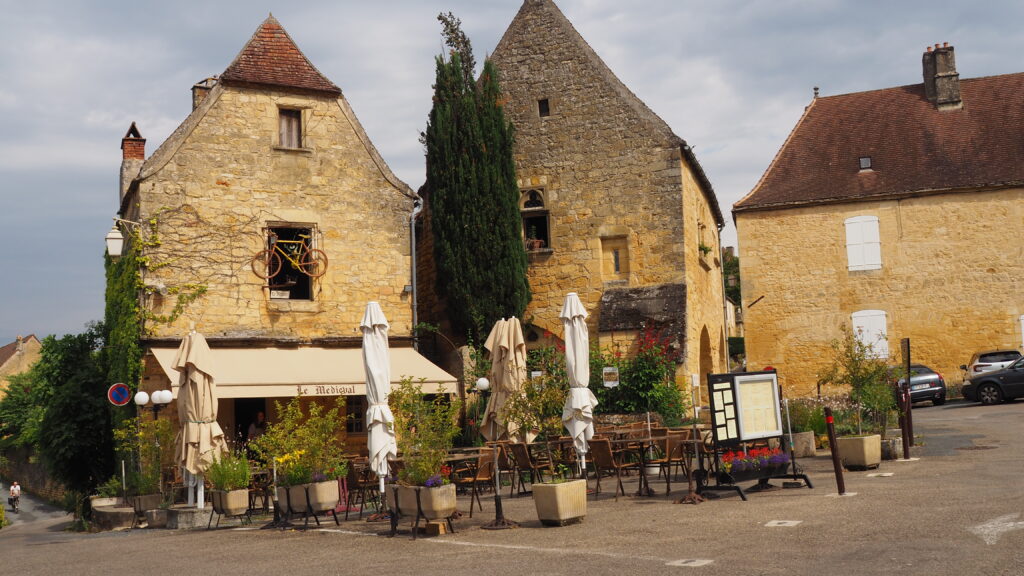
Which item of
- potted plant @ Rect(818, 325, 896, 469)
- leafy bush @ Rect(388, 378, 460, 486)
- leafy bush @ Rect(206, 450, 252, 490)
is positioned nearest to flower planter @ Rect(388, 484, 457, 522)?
leafy bush @ Rect(388, 378, 460, 486)

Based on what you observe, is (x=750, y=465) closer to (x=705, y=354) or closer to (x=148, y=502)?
(x=148, y=502)

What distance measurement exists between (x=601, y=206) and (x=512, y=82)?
3.34 m

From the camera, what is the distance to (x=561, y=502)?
28.7 feet

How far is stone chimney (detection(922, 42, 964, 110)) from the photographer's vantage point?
26.8 metres

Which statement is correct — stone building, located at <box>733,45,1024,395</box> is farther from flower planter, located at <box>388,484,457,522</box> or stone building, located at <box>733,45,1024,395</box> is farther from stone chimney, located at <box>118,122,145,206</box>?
flower planter, located at <box>388,484,457,522</box>

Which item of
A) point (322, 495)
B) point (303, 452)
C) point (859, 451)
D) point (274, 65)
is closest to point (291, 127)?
point (274, 65)

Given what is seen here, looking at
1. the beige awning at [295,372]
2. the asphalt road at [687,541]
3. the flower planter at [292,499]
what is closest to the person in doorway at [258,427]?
the beige awning at [295,372]

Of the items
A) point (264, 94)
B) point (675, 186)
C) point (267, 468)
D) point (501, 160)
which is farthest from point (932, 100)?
point (267, 468)

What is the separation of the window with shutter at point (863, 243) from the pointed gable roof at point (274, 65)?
14.7 meters

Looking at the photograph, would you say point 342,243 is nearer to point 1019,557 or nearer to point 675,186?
point 675,186

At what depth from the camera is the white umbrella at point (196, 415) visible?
1270 cm

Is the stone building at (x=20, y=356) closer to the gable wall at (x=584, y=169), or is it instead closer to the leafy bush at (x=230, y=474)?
the gable wall at (x=584, y=169)

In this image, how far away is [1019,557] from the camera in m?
5.98

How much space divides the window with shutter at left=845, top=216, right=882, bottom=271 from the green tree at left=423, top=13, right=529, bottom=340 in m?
11.2
